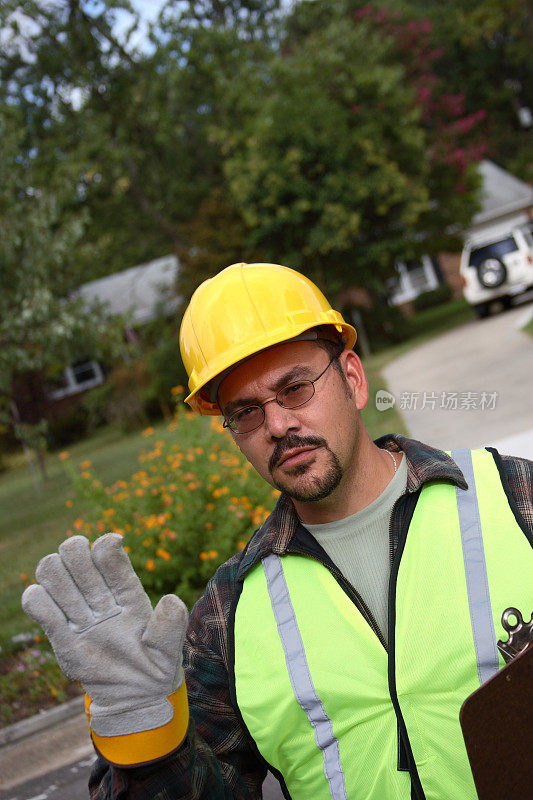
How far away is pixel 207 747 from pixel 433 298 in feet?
107

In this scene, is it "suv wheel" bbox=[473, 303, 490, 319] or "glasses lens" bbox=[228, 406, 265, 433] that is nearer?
"glasses lens" bbox=[228, 406, 265, 433]

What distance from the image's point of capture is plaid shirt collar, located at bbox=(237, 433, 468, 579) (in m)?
1.97

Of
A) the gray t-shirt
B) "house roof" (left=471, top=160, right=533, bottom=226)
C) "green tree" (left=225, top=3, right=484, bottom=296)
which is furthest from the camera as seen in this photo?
"house roof" (left=471, top=160, right=533, bottom=226)

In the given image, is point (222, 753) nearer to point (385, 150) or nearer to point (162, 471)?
point (162, 471)

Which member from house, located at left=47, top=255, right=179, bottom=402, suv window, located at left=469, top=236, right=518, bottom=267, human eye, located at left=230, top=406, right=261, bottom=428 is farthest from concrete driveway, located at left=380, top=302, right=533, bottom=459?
house, located at left=47, top=255, right=179, bottom=402

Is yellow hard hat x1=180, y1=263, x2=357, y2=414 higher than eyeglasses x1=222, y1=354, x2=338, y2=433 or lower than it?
higher

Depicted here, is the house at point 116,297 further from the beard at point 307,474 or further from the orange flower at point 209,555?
the beard at point 307,474

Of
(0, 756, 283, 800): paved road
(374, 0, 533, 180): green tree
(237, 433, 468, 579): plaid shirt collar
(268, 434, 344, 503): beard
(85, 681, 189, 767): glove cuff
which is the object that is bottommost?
(0, 756, 283, 800): paved road

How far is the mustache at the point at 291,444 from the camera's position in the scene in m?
2.04

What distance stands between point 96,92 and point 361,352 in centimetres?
1060

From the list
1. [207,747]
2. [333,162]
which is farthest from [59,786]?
[333,162]

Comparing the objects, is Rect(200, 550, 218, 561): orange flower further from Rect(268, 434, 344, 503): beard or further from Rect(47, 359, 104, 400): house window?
Rect(47, 359, 104, 400): house window

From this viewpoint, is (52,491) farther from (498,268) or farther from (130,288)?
(130,288)

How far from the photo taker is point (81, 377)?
32281 mm
